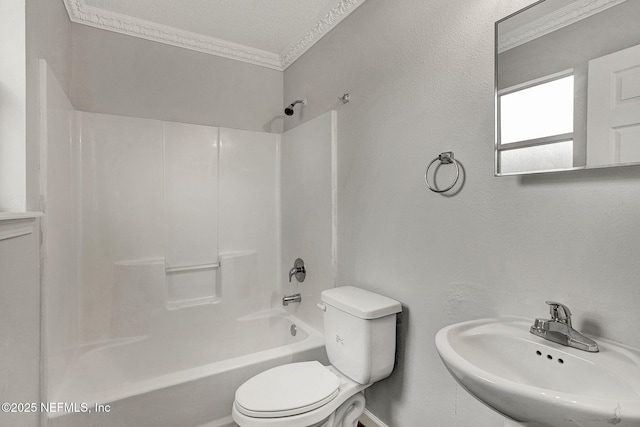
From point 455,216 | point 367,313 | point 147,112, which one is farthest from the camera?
point 147,112

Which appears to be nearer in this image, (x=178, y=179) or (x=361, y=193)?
(x=361, y=193)

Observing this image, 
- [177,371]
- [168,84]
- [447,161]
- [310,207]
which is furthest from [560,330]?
[168,84]

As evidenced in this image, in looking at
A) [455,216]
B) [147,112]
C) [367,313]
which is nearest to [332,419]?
[367,313]

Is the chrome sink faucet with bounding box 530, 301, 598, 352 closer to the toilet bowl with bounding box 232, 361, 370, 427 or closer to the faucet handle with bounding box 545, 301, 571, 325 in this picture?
the faucet handle with bounding box 545, 301, 571, 325

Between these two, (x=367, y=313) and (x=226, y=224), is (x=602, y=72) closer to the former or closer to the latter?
(x=367, y=313)

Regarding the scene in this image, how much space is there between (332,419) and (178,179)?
186cm

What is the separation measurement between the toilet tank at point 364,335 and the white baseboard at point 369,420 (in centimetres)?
37

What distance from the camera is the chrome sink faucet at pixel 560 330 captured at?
0.86m

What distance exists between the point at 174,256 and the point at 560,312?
2.26m

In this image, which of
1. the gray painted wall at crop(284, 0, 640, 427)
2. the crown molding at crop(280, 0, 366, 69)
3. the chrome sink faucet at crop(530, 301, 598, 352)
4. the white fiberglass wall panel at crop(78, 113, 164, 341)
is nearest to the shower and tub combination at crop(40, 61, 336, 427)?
the white fiberglass wall panel at crop(78, 113, 164, 341)

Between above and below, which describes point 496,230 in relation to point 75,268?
above

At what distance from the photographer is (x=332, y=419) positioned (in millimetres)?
1412

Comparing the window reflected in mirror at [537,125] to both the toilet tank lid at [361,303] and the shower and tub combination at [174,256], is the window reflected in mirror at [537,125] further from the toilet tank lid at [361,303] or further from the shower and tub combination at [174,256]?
the shower and tub combination at [174,256]

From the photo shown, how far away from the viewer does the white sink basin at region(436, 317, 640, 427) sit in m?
0.62
